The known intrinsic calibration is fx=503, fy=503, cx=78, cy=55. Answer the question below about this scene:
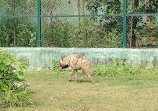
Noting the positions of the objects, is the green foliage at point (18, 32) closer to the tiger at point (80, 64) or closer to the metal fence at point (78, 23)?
the metal fence at point (78, 23)

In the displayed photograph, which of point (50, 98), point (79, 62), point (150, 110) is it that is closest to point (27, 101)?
point (50, 98)

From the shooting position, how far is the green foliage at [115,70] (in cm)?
1248

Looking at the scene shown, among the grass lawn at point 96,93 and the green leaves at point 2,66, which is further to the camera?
the grass lawn at point 96,93

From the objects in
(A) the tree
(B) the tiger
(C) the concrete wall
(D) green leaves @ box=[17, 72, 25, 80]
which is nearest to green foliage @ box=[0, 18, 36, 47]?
(A) the tree

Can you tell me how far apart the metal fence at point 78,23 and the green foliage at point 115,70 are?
2.04 ft

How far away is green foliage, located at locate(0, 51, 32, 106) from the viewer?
7.75 m

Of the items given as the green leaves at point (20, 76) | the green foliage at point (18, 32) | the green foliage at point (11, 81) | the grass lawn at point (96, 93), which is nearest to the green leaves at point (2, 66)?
the green foliage at point (11, 81)

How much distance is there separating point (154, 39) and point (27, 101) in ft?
20.5

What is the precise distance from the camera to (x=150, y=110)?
7.72 metres

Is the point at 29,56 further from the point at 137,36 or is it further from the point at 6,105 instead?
the point at 6,105

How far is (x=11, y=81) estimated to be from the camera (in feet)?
25.7

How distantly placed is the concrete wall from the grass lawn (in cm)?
41

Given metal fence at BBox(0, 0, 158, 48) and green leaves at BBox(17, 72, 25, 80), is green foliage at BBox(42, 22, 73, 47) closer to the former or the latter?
metal fence at BBox(0, 0, 158, 48)

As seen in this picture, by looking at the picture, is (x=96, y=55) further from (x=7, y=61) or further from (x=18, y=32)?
(x=7, y=61)
